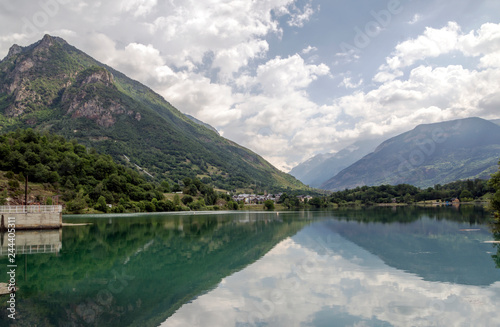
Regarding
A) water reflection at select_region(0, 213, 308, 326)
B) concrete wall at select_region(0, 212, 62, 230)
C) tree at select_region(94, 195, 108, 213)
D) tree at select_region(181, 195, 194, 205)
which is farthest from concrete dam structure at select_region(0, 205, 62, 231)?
tree at select_region(181, 195, 194, 205)

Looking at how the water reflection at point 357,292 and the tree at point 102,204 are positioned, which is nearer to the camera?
the water reflection at point 357,292

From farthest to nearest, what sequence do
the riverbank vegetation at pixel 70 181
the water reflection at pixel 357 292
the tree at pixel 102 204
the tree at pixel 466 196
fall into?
the tree at pixel 466 196 < the tree at pixel 102 204 < the riverbank vegetation at pixel 70 181 < the water reflection at pixel 357 292

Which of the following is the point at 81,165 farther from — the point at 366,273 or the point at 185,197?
the point at 366,273

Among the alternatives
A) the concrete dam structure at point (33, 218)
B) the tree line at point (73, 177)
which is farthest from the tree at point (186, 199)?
the concrete dam structure at point (33, 218)

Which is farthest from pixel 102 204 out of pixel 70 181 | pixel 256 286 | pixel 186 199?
pixel 256 286

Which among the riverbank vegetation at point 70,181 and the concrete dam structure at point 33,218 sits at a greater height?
the riverbank vegetation at point 70,181

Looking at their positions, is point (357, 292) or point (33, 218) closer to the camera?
point (357, 292)

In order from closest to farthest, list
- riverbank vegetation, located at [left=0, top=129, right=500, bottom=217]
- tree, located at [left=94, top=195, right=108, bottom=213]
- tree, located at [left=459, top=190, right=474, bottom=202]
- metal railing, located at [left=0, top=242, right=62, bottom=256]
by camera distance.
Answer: metal railing, located at [left=0, top=242, right=62, bottom=256], riverbank vegetation, located at [left=0, top=129, right=500, bottom=217], tree, located at [left=94, top=195, right=108, bottom=213], tree, located at [left=459, top=190, right=474, bottom=202]

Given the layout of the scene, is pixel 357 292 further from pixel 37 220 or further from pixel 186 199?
pixel 186 199

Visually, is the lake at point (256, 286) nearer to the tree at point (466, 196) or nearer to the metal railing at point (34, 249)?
the metal railing at point (34, 249)

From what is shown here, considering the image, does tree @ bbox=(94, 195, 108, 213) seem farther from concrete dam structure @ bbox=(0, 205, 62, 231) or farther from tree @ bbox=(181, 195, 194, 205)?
concrete dam structure @ bbox=(0, 205, 62, 231)

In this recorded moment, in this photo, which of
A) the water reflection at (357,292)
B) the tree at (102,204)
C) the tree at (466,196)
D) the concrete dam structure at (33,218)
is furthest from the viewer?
the tree at (466,196)

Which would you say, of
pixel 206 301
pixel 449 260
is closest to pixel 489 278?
pixel 449 260

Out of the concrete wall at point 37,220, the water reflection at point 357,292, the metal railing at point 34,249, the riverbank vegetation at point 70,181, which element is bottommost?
the water reflection at point 357,292
